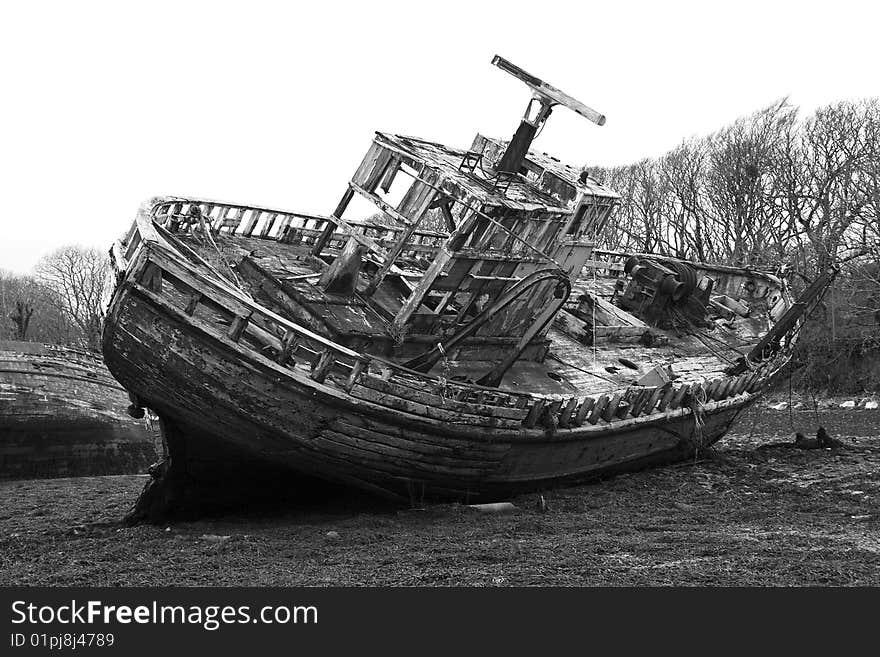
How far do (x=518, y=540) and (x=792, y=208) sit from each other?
109 ft

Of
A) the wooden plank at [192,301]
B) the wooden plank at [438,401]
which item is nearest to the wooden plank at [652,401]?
the wooden plank at [438,401]

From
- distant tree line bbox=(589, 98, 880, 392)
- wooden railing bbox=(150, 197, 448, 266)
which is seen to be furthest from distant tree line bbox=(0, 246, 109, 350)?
wooden railing bbox=(150, 197, 448, 266)

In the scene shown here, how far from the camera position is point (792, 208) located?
133 feet

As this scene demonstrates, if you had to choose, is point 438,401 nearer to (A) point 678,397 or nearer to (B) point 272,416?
(B) point 272,416

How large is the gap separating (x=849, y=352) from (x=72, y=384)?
23108mm

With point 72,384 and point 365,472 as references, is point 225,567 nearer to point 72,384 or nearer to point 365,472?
point 365,472

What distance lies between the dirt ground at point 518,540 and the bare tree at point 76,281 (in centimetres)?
4327

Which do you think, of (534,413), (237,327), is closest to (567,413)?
(534,413)

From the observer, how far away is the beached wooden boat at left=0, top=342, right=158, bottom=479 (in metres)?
20.8

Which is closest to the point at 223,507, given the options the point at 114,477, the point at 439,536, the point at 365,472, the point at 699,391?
the point at 365,472

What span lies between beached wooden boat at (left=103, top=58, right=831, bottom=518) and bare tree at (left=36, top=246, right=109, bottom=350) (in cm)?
4308

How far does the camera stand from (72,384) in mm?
22203

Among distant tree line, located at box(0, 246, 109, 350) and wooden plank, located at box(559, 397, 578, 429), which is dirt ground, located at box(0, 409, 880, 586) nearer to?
wooden plank, located at box(559, 397, 578, 429)

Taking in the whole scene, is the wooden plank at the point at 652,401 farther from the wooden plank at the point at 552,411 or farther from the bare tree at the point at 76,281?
the bare tree at the point at 76,281
